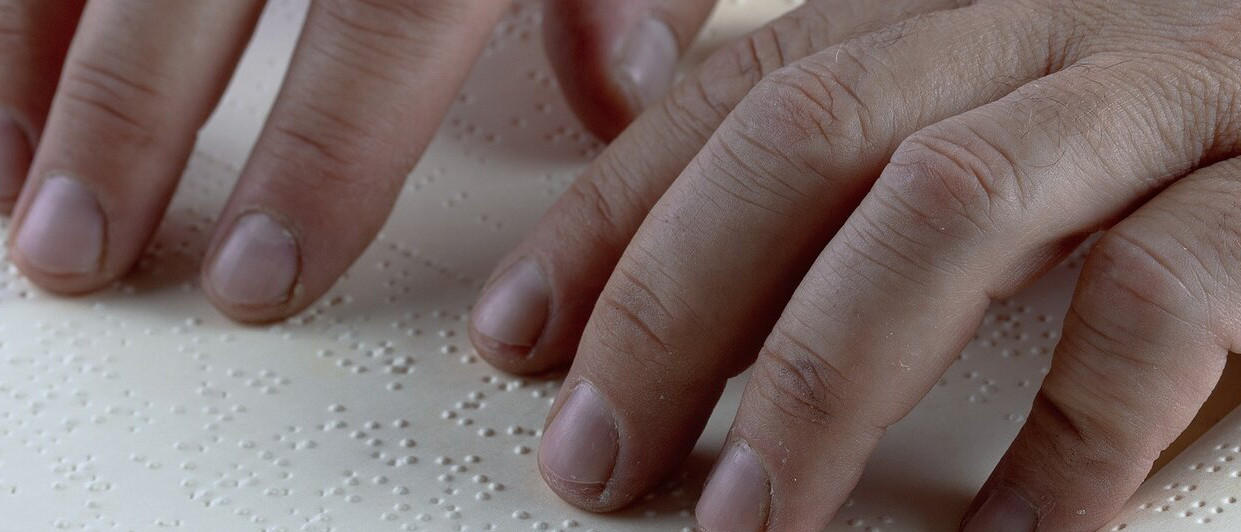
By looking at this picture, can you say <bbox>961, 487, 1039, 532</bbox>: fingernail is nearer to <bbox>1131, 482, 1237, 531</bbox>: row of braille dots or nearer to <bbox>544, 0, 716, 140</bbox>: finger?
<bbox>1131, 482, 1237, 531</bbox>: row of braille dots

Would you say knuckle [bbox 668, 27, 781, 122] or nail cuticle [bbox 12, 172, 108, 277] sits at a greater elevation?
knuckle [bbox 668, 27, 781, 122]

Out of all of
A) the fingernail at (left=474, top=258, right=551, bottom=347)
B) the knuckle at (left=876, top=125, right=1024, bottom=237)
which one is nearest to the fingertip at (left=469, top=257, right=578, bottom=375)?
the fingernail at (left=474, top=258, right=551, bottom=347)

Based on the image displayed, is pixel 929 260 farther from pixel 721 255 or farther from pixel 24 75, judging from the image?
pixel 24 75

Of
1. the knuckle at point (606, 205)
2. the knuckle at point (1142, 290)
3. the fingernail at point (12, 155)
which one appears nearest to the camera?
the knuckle at point (1142, 290)

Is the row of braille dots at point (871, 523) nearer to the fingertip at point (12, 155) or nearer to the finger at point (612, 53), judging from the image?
the finger at point (612, 53)

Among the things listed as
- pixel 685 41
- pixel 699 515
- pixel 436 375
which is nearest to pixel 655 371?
pixel 699 515

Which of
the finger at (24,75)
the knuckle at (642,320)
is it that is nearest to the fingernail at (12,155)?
the finger at (24,75)

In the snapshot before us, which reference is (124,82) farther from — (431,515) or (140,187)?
(431,515)
